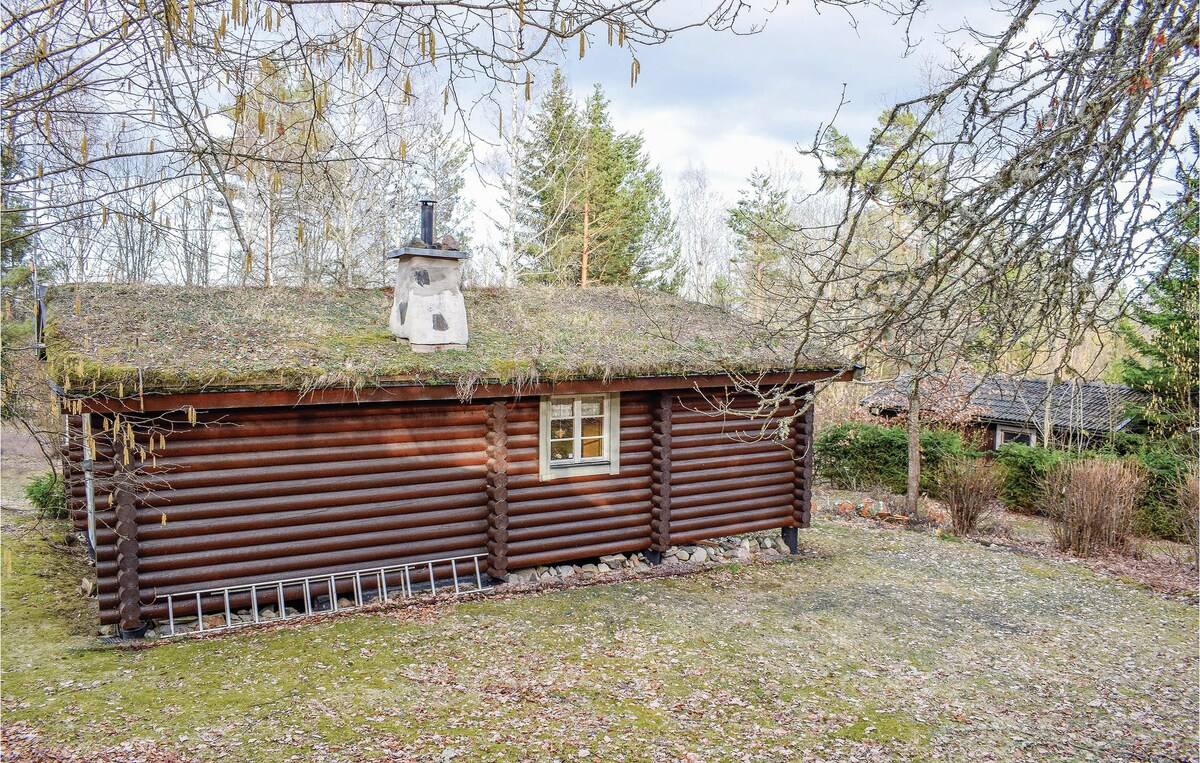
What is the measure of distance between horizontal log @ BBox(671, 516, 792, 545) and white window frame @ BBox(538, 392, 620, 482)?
136cm

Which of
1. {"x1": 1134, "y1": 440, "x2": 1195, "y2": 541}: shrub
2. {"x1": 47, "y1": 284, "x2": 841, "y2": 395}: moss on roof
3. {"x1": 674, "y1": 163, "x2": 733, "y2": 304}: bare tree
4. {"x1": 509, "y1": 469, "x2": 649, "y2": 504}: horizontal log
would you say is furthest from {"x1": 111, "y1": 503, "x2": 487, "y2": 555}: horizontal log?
{"x1": 674, "y1": 163, "x2": 733, "y2": 304}: bare tree

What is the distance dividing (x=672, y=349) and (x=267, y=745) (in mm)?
6345

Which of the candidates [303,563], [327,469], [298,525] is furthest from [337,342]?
[303,563]

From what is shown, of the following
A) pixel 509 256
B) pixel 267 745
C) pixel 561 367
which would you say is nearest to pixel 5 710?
pixel 267 745

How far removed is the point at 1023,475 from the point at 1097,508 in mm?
5150

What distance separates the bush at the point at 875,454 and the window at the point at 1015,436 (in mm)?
3584

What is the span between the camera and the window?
64.8 feet

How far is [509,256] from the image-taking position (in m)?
20.5

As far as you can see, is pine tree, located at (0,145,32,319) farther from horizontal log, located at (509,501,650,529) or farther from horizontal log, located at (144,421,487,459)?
horizontal log, located at (509,501,650,529)

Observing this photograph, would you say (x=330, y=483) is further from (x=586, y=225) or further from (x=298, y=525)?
(x=586, y=225)

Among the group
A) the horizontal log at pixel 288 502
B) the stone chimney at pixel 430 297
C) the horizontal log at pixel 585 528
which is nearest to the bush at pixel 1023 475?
the horizontal log at pixel 585 528

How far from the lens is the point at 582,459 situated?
954 cm

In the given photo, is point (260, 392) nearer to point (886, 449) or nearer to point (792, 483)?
point (792, 483)

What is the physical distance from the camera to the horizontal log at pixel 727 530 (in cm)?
1009
